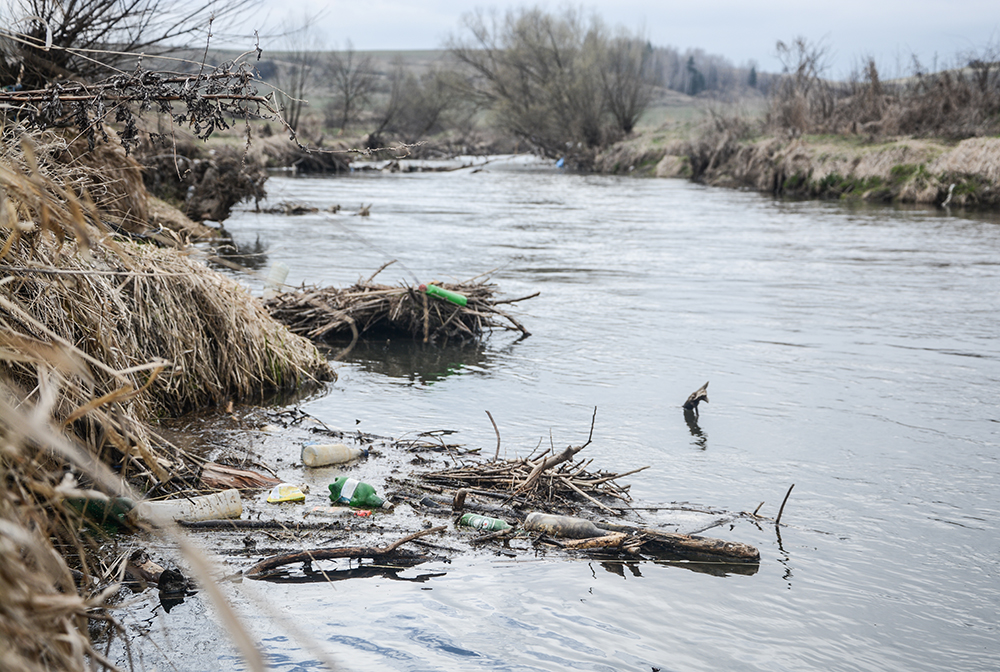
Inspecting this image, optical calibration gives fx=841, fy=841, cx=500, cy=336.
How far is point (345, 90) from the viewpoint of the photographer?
5650 cm

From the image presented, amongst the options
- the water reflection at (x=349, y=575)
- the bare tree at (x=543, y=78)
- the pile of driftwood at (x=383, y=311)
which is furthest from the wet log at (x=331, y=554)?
the bare tree at (x=543, y=78)

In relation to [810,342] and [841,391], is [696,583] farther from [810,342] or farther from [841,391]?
[810,342]

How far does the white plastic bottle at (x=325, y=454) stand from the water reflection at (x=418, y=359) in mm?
2341

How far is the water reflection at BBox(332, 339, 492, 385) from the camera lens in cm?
798

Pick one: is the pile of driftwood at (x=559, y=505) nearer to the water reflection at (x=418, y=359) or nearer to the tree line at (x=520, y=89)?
the water reflection at (x=418, y=359)

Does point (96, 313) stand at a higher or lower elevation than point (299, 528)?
higher

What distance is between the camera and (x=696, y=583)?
4.02 metres

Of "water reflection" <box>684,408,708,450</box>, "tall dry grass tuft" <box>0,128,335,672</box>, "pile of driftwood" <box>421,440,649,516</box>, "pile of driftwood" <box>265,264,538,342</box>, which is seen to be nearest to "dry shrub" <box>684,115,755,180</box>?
"pile of driftwood" <box>265,264,538,342</box>

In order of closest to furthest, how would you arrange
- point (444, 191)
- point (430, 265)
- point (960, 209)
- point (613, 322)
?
point (613, 322) → point (430, 265) → point (960, 209) → point (444, 191)

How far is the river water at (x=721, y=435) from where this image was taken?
3.54m

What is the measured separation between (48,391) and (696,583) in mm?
3325

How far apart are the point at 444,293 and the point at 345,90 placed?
51116mm

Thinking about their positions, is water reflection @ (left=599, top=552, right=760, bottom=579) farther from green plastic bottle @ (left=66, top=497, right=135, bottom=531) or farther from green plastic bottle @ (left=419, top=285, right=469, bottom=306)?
green plastic bottle @ (left=419, top=285, right=469, bottom=306)

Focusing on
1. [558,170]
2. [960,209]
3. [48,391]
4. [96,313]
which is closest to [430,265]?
[96,313]
